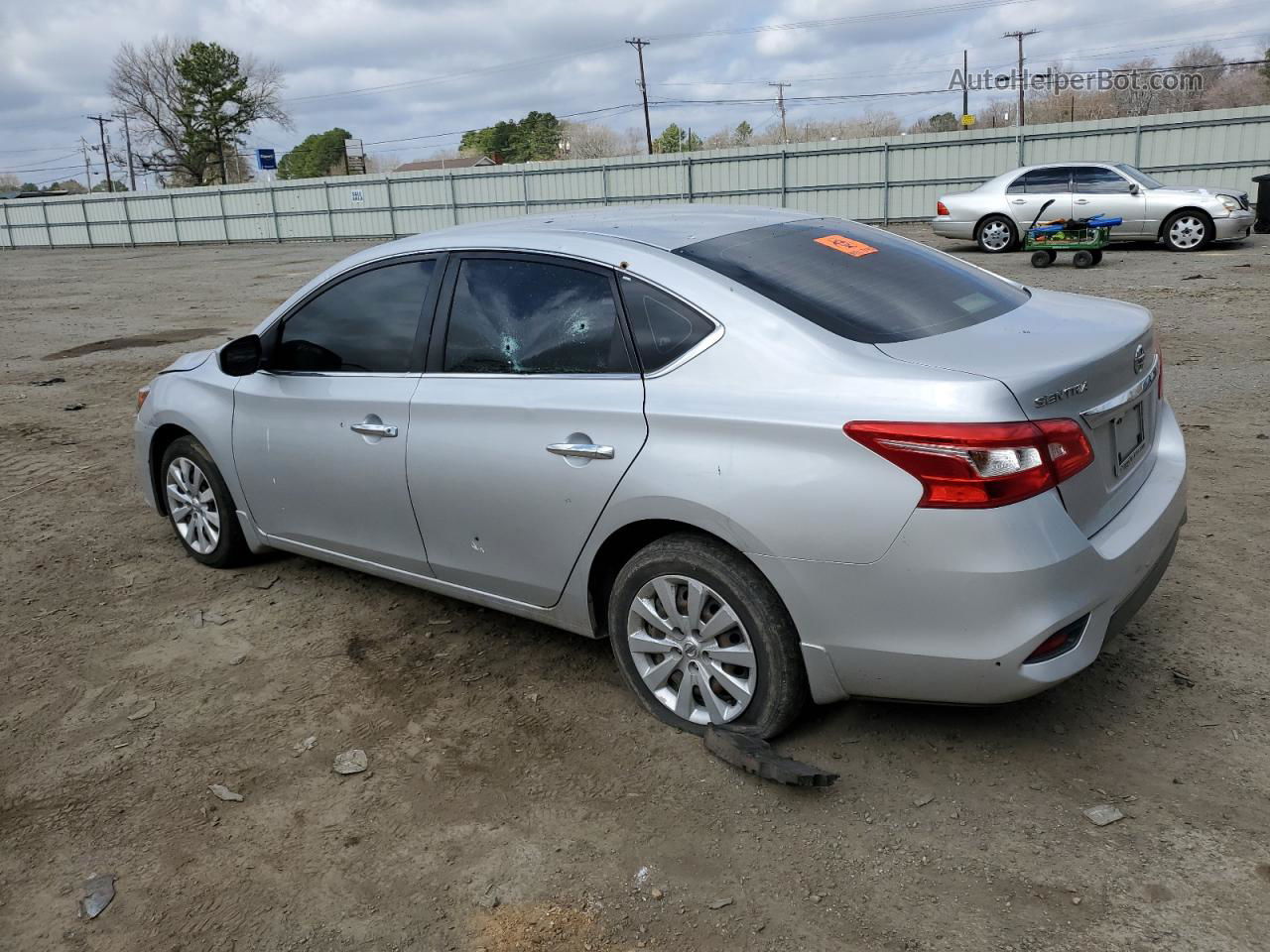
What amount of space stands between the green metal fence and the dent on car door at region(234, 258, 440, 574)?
17851 mm

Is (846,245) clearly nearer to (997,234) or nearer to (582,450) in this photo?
(582,450)

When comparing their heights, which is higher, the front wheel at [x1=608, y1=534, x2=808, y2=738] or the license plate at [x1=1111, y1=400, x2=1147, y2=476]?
the license plate at [x1=1111, y1=400, x2=1147, y2=476]

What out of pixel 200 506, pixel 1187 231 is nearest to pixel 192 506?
pixel 200 506

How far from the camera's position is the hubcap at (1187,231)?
1705 cm

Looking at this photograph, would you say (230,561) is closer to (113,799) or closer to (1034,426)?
(113,799)

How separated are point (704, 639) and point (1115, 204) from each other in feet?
55.1

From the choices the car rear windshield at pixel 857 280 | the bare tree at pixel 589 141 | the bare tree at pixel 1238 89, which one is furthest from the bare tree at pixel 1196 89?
the car rear windshield at pixel 857 280

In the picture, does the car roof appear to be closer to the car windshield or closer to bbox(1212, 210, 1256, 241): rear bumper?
bbox(1212, 210, 1256, 241): rear bumper

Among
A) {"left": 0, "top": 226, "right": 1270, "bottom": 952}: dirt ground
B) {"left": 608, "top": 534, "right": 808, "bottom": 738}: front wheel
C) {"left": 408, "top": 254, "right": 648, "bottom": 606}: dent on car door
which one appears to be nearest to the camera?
{"left": 0, "top": 226, "right": 1270, "bottom": 952}: dirt ground

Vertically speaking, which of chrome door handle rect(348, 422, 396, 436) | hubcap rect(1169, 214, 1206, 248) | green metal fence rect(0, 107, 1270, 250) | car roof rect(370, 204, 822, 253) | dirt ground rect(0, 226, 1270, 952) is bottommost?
dirt ground rect(0, 226, 1270, 952)

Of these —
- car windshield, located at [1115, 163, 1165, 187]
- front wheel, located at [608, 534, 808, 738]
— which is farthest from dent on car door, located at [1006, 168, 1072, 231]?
front wheel, located at [608, 534, 808, 738]

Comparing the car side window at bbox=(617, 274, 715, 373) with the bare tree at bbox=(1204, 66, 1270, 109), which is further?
the bare tree at bbox=(1204, 66, 1270, 109)

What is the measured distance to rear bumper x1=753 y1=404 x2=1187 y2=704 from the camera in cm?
273

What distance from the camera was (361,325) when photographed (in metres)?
4.22
